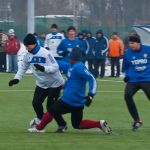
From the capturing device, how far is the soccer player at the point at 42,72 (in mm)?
14961

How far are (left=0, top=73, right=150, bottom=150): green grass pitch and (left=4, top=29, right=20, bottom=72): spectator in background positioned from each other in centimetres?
1133

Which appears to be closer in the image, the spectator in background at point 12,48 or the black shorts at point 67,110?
the black shorts at point 67,110

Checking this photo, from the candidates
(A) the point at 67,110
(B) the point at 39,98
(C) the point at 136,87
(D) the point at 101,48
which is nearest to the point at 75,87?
(A) the point at 67,110

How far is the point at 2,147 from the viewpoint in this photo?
1276 centimetres

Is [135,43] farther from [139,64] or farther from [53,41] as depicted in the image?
[53,41]

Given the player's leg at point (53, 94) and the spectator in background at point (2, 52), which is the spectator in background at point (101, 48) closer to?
the spectator in background at point (2, 52)

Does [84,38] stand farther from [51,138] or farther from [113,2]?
[113,2]

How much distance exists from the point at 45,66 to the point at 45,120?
0.97 meters

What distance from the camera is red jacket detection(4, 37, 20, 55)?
36.5m

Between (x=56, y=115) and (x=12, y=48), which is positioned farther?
(x=12, y=48)

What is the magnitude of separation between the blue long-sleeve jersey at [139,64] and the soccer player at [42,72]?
→ 138cm

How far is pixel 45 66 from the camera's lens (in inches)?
587

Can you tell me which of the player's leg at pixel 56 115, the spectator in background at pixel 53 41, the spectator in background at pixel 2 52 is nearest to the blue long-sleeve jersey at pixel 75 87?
the player's leg at pixel 56 115

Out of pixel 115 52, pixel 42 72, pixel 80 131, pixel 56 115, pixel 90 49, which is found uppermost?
pixel 42 72
